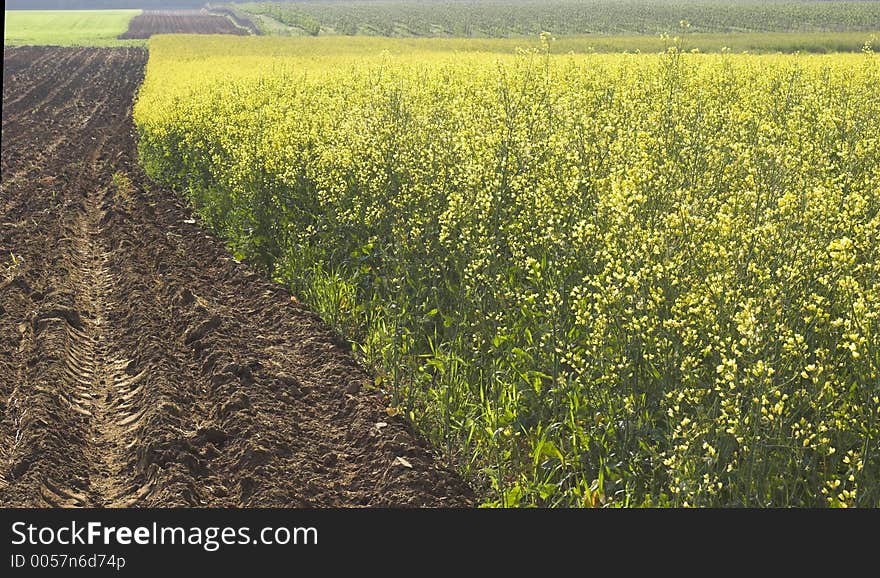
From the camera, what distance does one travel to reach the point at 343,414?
728 centimetres

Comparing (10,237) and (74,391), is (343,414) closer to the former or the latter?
(74,391)

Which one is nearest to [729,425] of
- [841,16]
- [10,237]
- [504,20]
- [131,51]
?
[10,237]

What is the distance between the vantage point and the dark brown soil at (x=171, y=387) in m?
6.28

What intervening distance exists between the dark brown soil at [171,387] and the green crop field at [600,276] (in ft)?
1.27

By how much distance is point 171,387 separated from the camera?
7.71m

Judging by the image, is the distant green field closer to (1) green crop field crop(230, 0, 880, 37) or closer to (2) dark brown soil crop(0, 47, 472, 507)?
(1) green crop field crop(230, 0, 880, 37)

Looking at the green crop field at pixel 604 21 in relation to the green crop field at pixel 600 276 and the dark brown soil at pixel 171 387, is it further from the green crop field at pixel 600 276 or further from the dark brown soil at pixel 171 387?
the dark brown soil at pixel 171 387

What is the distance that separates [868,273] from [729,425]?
1.31 m

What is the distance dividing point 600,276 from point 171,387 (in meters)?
3.47

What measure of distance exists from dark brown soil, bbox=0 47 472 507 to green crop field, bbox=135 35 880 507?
1.27ft

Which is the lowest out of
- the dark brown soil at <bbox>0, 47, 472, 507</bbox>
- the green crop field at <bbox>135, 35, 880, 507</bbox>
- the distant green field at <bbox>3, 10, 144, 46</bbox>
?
the distant green field at <bbox>3, 10, 144, 46</bbox>

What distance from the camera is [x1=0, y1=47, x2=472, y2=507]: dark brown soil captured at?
6.28 metres

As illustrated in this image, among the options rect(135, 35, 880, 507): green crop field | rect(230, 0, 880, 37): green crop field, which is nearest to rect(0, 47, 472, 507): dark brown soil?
rect(135, 35, 880, 507): green crop field

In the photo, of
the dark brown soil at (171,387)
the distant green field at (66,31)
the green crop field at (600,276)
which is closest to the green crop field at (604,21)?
the distant green field at (66,31)
